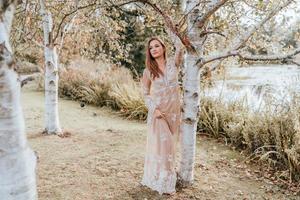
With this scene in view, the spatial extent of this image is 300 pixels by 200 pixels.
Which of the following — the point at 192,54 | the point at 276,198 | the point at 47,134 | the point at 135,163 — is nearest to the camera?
the point at 192,54

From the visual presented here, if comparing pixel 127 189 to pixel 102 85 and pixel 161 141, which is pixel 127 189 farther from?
pixel 102 85

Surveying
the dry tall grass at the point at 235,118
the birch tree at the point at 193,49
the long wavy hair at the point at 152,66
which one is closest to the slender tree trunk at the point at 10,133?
the birch tree at the point at 193,49

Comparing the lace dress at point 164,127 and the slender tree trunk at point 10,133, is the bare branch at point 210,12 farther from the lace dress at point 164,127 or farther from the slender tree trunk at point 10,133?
the slender tree trunk at point 10,133

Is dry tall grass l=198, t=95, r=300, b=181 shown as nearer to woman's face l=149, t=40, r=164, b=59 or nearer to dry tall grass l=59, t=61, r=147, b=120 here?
dry tall grass l=59, t=61, r=147, b=120

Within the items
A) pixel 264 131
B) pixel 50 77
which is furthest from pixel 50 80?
pixel 264 131

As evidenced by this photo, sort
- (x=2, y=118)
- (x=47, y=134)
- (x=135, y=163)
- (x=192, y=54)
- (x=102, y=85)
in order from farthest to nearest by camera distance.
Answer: (x=102, y=85) → (x=47, y=134) → (x=135, y=163) → (x=192, y=54) → (x=2, y=118)

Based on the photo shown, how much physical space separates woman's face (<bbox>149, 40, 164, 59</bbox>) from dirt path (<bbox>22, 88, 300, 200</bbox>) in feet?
6.00

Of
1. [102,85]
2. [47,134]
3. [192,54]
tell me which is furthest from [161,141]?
[102,85]

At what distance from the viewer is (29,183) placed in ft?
9.44

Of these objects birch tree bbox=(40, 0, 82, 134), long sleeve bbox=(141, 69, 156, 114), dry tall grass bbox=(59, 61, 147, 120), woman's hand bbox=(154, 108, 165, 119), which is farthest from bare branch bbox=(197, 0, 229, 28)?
dry tall grass bbox=(59, 61, 147, 120)

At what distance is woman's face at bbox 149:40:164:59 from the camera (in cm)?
528

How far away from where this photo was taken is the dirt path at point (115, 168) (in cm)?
547

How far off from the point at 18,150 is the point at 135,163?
4025mm

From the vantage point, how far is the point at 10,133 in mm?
2742
